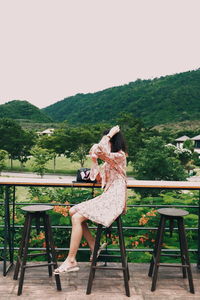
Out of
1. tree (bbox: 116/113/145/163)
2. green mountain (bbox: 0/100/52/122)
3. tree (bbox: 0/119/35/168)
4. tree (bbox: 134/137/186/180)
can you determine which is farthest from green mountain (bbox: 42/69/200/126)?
tree (bbox: 134/137/186/180)

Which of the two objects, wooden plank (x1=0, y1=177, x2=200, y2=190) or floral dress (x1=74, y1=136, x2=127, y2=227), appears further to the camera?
wooden plank (x1=0, y1=177, x2=200, y2=190)

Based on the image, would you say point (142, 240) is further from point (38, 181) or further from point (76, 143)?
point (76, 143)

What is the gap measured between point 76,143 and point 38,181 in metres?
34.3

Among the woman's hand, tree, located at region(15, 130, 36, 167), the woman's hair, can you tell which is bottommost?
the woman's hair

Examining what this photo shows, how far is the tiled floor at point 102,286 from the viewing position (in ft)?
7.82

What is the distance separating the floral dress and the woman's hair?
4 cm

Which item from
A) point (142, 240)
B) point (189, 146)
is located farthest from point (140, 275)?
A: point (189, 146)

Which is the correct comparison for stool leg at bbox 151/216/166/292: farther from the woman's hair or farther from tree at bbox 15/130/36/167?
tree at bbox 15/130/36/167

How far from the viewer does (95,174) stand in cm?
262

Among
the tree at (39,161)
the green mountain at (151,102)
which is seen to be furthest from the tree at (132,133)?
the green mountain at (151,102)

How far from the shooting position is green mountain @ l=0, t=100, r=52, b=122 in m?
75.1

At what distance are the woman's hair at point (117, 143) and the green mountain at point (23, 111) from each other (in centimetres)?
7484

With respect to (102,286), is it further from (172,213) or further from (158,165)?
(158,165)

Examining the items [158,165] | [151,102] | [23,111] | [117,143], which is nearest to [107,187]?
[117,143]
